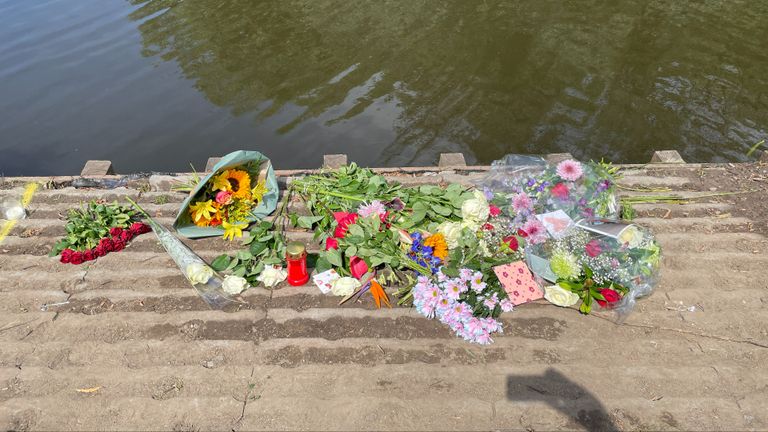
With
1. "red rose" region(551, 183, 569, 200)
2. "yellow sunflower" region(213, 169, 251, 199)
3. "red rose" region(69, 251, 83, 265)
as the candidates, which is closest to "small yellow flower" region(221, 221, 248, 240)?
"yellow sunflower" region(213, 169, 251, 199)

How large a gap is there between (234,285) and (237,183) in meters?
1.22

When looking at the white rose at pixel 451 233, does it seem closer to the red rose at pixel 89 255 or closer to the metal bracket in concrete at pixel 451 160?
the metal bracket in concrete at pixel 451 160

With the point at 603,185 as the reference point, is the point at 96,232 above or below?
below

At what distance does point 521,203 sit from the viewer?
4676 mm

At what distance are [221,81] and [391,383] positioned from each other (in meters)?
8.36

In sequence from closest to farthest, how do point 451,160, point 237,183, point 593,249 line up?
point 593,249 < point 237,183 < point 451,160

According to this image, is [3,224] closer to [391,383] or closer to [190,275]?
[190,275]

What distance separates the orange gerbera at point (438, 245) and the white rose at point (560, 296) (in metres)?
0.93

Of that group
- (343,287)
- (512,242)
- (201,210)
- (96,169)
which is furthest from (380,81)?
(343,287)

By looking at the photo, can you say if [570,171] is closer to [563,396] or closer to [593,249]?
[593,249]

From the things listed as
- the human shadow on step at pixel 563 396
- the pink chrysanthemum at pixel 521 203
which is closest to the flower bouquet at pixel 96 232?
the pink chrysanthemum at pixel 521 203

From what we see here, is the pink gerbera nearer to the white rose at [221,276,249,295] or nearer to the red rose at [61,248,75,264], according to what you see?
the white rose at [221,276,249,295]

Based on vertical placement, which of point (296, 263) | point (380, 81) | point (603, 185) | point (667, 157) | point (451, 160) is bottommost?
point (380, 81)

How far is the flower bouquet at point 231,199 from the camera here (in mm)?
4766
